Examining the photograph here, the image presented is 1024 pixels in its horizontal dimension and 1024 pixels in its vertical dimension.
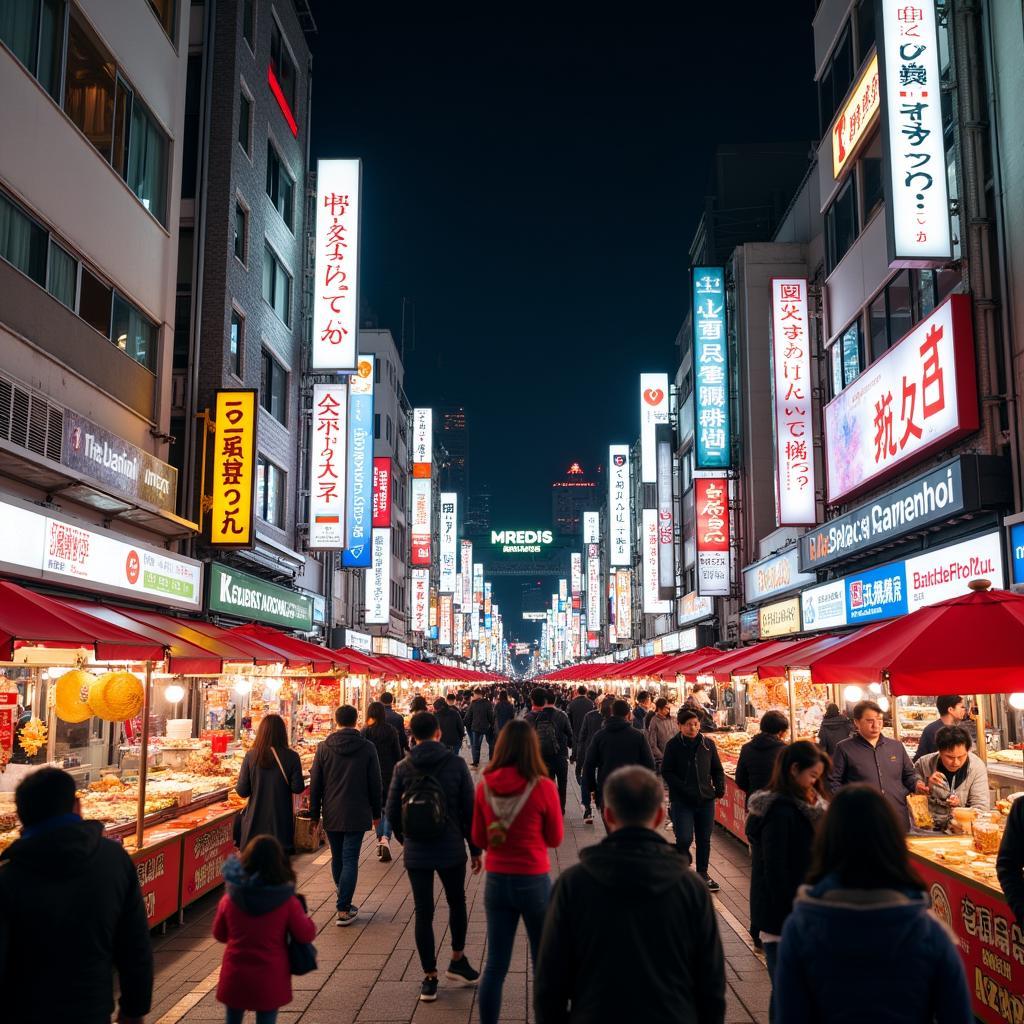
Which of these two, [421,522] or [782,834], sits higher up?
[421,522]

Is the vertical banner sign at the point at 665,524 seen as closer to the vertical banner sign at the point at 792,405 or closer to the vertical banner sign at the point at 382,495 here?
the vertical banner sign at the point at 382,495

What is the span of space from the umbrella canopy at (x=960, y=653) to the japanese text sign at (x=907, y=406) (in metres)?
7.25

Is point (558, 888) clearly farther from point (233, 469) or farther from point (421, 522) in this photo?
point (421, 522)

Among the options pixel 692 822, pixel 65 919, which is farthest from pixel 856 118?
pixel 65 919

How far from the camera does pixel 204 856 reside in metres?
10.9

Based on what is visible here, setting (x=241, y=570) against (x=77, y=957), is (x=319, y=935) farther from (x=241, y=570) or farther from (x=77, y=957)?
(x=241, y=570)

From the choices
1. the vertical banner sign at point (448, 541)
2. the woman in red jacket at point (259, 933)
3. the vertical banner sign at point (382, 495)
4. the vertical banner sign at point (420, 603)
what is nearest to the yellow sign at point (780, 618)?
the vertical banner sign at point (382, 495)

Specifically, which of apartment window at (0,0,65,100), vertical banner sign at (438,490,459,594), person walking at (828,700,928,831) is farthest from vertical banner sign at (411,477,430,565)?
person walking at (828,700,928,831)

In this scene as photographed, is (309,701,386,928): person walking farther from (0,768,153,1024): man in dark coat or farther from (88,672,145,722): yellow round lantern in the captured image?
(0,768,153,1024): man in dark coat

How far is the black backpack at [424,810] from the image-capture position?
7.52 meters

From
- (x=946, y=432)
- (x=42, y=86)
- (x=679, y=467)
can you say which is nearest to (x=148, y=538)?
(x=42, y=86)

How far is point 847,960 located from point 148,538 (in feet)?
57.7

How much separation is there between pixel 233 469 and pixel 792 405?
43.0ft

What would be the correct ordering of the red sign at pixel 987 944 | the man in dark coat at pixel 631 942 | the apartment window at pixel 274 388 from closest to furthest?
1. the man in dark coat at pixel 631 942
2. the red sign at pixel 987 944
3. the apartment window at pixel 274 388
